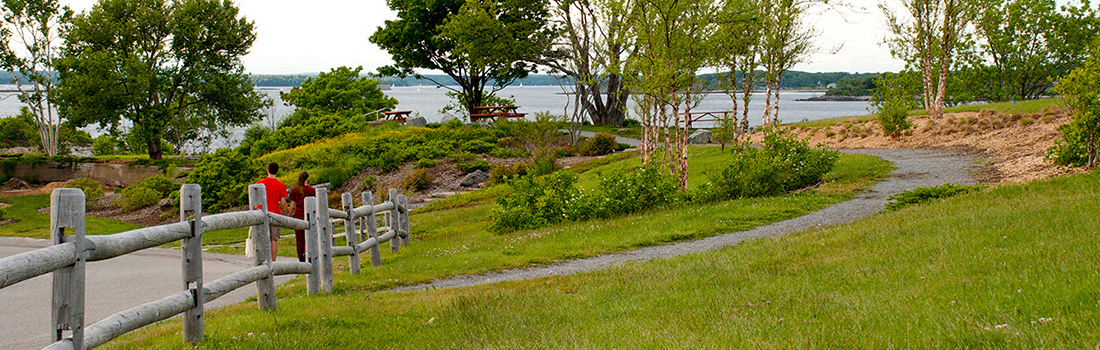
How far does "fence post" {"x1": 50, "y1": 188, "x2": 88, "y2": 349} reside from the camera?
12.7 feet

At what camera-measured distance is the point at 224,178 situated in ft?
83.6

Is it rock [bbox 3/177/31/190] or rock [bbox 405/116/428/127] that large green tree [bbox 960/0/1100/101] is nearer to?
rock [bbox 405/116/428/127]

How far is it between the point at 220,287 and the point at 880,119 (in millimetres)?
27021

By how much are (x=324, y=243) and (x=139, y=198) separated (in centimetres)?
2324

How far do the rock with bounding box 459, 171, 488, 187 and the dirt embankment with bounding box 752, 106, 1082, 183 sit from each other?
45.3ft

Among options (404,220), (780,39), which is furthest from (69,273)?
(780,39)

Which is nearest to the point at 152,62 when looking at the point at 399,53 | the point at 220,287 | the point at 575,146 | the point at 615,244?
the point at 399,53

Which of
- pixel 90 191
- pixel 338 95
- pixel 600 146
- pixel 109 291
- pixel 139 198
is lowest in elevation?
pixel 109 291

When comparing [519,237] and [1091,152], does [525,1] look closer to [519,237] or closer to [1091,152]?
[519,237]

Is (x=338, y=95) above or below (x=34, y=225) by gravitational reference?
above

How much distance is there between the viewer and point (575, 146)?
33.7m

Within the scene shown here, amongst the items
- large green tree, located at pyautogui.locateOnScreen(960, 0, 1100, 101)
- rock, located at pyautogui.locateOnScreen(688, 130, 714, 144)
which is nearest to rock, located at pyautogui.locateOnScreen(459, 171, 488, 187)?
rock, located at pyautogui.locateOnScreen(688, 130, 714, 144)

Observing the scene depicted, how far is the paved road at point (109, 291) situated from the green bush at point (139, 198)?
14.3m

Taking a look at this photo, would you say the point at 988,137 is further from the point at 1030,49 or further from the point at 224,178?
the point at 1030,49
